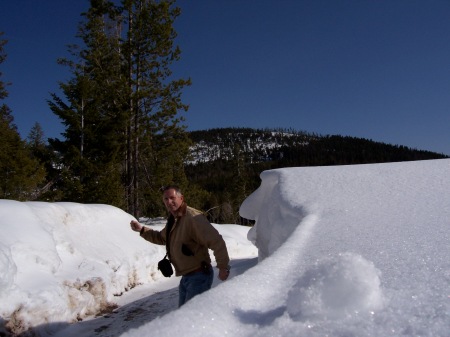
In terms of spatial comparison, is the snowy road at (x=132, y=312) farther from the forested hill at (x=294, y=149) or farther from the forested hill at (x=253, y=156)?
the forested hill at (x=294, y=149)

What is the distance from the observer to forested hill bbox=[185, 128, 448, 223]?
44562 mm

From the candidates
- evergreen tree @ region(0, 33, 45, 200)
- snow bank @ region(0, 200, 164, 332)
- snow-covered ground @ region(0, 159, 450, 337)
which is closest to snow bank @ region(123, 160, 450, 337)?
snow-covered ground @ region(0, 159, 450, 337)

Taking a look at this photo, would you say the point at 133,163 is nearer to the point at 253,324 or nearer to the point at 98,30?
the point at 98,30

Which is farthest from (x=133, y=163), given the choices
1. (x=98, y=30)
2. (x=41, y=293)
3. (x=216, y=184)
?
(x=216, y=184)

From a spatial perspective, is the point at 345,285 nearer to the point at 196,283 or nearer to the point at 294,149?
the point at 196,283

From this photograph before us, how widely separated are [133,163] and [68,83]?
4.92 meters

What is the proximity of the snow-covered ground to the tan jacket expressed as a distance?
50 centimetres

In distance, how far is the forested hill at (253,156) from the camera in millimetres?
44562

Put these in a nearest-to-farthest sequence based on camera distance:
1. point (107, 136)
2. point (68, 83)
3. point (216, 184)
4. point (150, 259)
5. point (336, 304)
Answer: point (336, 304) < point (150, 259) < point (107, 136) < point (68, 83) < point (216, 184)

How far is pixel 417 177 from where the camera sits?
539cm

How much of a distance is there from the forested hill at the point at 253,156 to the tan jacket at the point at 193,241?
14.3 meters

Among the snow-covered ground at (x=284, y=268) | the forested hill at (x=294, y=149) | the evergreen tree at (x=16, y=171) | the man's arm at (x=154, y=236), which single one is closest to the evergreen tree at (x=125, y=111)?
the evergreen tree at (x=16, y=171)

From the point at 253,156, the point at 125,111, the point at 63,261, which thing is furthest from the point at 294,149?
the point at 63,261

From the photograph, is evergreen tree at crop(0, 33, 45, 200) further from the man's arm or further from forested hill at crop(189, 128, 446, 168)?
forested hill at crop(189, 128, 446, 168)
